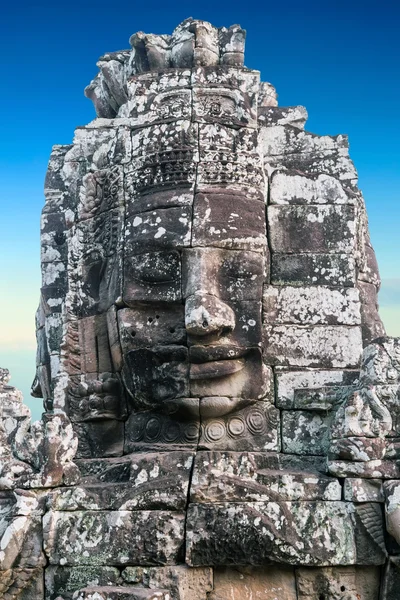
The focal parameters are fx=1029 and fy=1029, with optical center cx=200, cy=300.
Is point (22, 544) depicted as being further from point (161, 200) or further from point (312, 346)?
point (161, 200)

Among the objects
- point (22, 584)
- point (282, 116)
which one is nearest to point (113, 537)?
point (22, 584)

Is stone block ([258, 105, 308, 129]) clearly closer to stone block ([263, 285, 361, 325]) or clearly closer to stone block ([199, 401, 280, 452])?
stone block ([263, 285, 361, 325])

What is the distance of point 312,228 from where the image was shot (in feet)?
35.9

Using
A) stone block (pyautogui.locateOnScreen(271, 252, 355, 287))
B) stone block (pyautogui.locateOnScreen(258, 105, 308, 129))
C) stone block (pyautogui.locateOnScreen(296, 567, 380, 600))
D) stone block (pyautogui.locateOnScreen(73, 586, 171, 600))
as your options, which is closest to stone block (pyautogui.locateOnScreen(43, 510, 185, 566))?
stone block (pyautogui.locateOnScreen(73, 586, 171, 600))

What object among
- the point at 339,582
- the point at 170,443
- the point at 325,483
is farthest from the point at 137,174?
the point at 339,582

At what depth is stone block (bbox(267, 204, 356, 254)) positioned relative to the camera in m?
10.9

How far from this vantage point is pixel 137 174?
1088cm

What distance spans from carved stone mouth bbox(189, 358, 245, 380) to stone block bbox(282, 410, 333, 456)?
2.66 feet

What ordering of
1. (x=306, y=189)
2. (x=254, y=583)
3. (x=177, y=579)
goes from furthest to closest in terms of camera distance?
(x=306, y=189), (x=254, y=583), (x=177, y=579)

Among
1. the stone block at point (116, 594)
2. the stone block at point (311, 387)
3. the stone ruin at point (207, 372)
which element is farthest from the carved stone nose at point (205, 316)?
the stone block at point (116, 594)

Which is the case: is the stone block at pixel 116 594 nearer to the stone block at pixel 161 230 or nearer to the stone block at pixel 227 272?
the stone block at pixel 227 272

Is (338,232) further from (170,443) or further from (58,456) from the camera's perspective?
(58,456)

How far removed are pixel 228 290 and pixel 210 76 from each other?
7.84 feet

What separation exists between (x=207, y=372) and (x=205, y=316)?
560 mm
